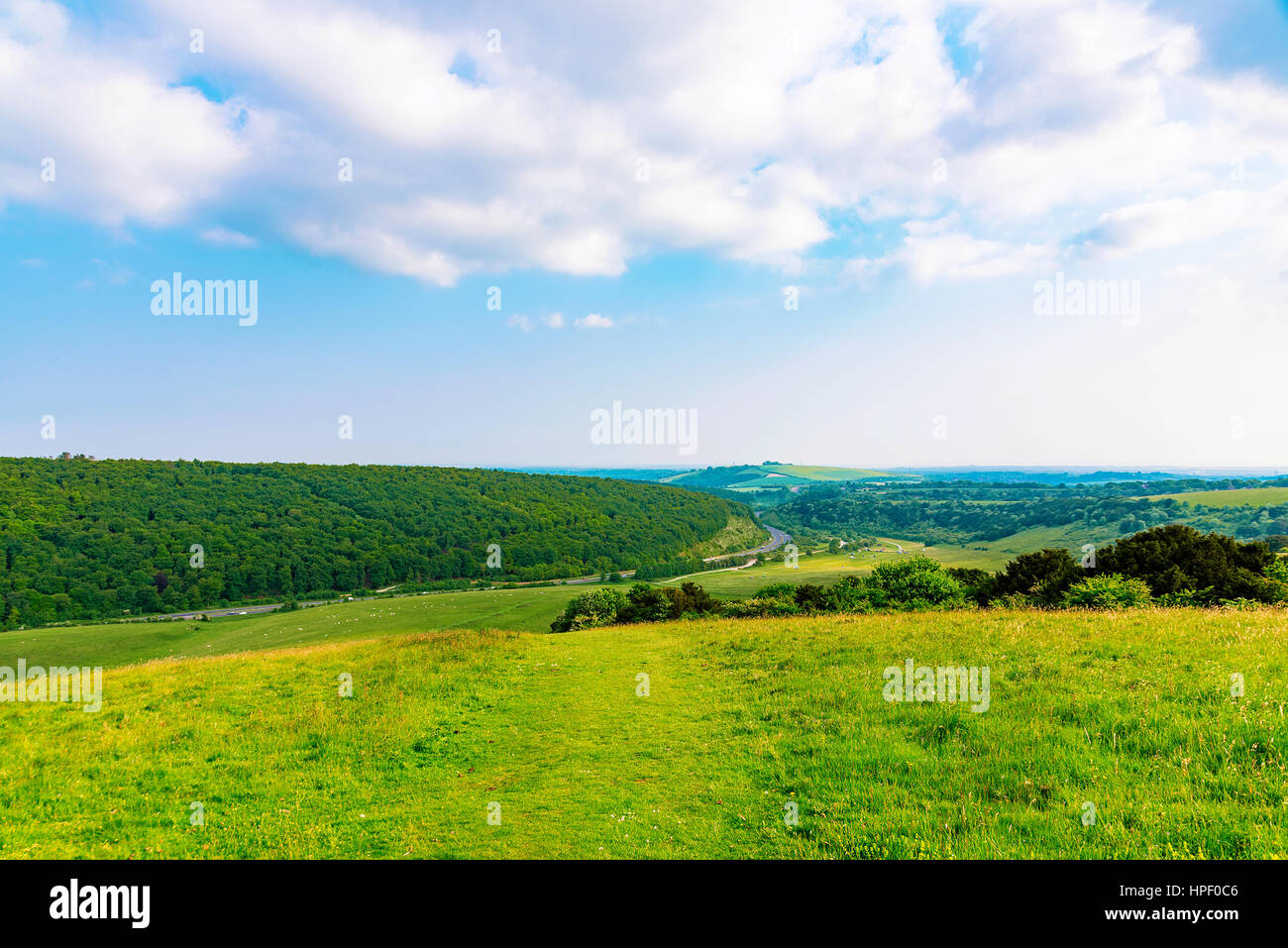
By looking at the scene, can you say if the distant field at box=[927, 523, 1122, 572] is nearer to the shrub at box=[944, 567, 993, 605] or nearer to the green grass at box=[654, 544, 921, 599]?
the green grass at box=[654, 544, 921, 599]

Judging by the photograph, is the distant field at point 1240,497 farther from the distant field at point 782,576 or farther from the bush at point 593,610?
the bush at point 593,610

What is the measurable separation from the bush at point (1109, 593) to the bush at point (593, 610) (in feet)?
87.6

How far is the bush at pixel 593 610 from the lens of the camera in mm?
39906

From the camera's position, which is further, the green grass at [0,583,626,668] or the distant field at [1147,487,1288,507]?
the distant field at [1147,487,1288,507]

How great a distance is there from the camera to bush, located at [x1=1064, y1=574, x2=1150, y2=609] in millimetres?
21781

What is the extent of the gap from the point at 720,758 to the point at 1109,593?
69.3 ft

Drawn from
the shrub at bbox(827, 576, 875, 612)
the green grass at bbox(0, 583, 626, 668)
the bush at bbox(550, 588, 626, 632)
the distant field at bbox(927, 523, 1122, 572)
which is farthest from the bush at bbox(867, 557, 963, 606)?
the distant field at bbox(927, 523, 1122, 572)

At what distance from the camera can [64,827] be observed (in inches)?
357

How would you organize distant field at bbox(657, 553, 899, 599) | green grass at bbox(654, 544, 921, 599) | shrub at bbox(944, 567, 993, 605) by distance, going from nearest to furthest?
shrub at bbox(944, 567, 993, 605) < green grass at bbox(654, 544, 921, 599) < distant field at bbox(657, 553, 899, 599)

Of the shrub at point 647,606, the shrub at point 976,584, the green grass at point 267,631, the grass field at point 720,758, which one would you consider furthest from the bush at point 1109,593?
the green grass at point 267,631

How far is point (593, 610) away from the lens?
43250 mm

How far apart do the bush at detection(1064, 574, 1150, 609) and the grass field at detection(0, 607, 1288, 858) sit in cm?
532

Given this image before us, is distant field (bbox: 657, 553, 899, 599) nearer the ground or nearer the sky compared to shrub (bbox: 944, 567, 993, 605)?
nearer the ground
